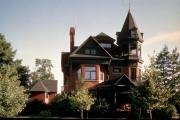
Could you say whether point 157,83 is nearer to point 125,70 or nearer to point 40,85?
point 125,70

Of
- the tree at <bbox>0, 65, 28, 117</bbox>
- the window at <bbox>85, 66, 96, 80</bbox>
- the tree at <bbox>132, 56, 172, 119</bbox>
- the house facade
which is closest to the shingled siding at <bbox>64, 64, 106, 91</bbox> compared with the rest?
the window at <bbox>85, 66, 96, 80</bbox>

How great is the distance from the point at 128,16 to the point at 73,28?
10.0 metres

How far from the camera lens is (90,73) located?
40.9 meters

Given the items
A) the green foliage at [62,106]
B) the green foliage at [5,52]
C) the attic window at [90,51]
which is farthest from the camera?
the green foliage at [5,52]

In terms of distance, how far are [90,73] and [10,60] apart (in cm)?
2709

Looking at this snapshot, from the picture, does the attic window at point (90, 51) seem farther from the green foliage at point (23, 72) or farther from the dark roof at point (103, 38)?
the green foliage at point (23, 72)

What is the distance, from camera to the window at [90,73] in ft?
134

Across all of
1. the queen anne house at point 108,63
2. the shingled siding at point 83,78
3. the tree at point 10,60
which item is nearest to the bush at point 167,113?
the queen anne house at point 108,63

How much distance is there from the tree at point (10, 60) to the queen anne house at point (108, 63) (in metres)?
17.5

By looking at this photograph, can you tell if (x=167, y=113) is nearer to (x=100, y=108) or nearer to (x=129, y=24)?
(x=100, y=108)

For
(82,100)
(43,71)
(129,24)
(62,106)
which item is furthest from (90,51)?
(43,71)

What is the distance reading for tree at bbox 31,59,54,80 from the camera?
10675 cm

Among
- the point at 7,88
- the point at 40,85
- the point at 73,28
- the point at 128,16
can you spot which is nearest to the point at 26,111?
the point at 40,85

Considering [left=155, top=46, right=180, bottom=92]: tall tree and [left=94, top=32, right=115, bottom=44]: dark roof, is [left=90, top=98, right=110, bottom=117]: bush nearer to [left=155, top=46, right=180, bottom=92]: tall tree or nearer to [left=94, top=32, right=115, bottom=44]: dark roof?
[left=94, top=32, right=115, bottom=44]: dark roof
